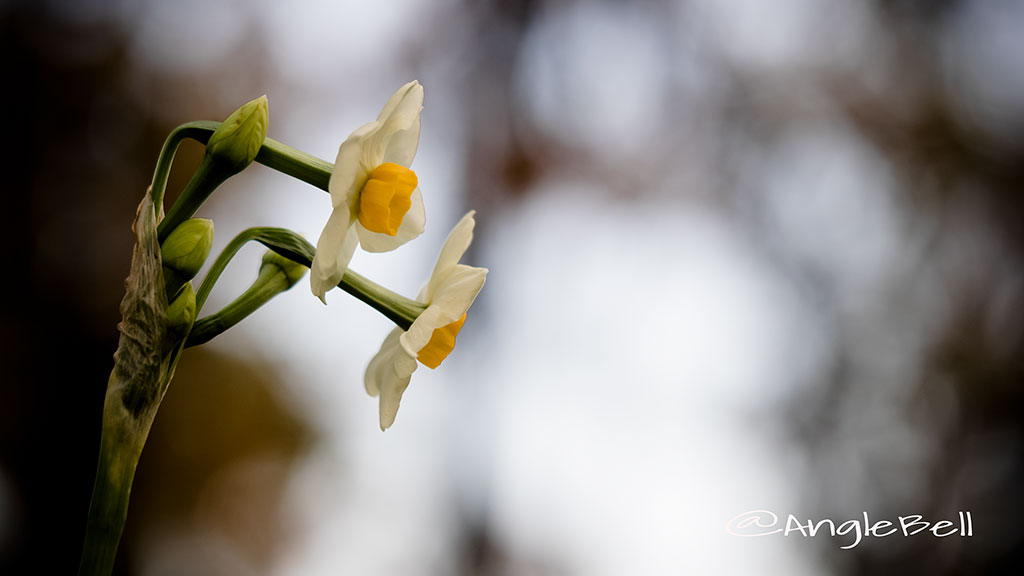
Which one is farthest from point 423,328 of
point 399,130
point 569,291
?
point 569,291

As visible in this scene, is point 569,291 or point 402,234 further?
point 569,291

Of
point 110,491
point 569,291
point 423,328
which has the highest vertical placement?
point 569,291

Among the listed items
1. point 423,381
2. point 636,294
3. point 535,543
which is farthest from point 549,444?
point 636,294

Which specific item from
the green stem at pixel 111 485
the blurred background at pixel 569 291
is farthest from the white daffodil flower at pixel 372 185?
the blurred background at pixel 569 291

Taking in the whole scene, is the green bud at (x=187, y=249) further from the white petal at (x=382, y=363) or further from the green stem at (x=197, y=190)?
the white petal at (x=382, y=363)

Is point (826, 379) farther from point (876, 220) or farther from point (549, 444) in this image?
point (549, 444)

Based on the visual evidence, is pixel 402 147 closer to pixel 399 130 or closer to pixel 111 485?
pixel 399 130
